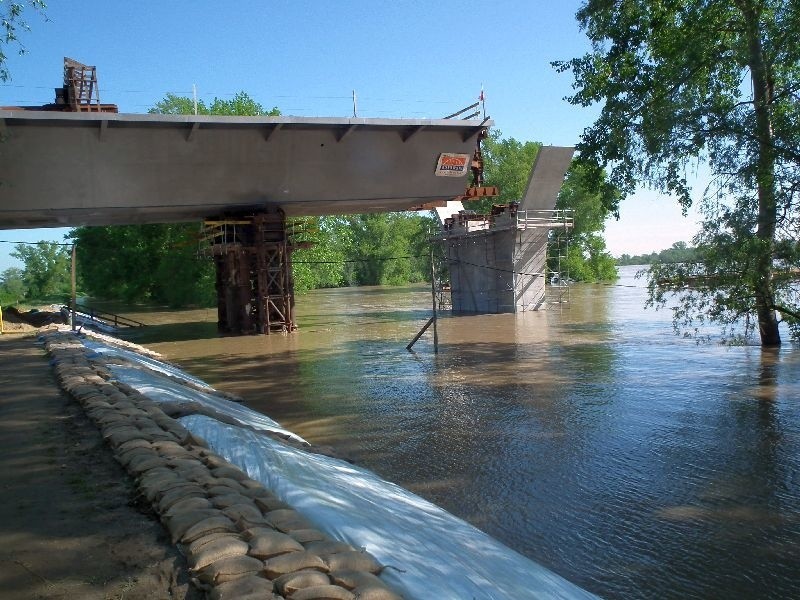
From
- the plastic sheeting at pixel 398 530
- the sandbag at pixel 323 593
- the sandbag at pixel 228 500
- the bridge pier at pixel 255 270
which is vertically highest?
the bridge pier at pixel 255 270

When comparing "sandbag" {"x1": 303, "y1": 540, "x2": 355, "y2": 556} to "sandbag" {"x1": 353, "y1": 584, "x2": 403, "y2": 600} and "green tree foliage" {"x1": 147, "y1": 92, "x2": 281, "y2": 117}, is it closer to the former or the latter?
"sandbag" {"x1": 353, "y1": 584, "x2": 403, "y2": 600}

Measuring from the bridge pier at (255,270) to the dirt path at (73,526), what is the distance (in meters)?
19.1

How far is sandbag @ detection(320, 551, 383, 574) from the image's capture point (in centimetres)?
343

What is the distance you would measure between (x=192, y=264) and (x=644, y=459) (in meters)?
40.4

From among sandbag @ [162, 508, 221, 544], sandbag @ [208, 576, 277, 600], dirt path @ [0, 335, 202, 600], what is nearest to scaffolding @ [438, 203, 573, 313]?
dirt path @ [0, 335, 202, 600]

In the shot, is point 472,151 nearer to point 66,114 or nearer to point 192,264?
point 66,114

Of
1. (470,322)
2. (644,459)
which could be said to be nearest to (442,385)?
(644,459)

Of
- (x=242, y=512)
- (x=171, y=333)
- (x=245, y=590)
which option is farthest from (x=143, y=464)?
(x=171, y=333)

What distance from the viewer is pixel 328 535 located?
4090 millimetres

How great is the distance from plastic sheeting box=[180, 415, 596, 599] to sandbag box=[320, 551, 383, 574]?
0.28 feet

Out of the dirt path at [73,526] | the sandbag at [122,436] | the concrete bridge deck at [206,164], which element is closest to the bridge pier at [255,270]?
the concrete bridge deck at [206,164]

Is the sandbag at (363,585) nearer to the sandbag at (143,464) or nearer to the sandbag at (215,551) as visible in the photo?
the sandbag at (215,551)

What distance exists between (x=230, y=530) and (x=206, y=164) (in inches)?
826

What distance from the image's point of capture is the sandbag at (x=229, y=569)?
325 centimetres
